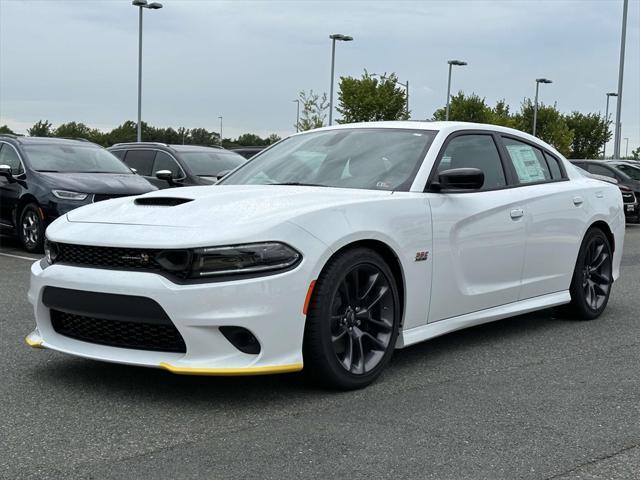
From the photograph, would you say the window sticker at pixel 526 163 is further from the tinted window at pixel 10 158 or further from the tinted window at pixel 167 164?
the tinted window at pixel 167 164

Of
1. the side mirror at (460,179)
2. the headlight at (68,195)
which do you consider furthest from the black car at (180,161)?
the side mirror at (460,179)

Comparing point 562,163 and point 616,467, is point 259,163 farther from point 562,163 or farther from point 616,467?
point 616,467

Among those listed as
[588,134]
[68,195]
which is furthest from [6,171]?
[588,134]

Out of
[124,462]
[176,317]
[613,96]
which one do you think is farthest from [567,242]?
[613,96]

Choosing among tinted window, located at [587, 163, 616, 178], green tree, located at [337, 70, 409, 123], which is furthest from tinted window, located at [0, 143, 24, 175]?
green tree, located at [337, 70, 409, 123]

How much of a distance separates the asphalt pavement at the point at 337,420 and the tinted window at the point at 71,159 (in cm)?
700

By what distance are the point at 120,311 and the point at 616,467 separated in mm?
2264

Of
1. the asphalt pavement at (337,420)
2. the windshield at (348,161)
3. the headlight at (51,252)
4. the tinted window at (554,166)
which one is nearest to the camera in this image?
the asphalt pavement at (337,420)

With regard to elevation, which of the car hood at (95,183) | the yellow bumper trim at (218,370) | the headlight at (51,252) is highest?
the car hood at (95,183)

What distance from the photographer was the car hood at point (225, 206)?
418 centimetres

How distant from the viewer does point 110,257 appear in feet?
13.6

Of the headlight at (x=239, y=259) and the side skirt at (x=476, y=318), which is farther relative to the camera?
the side skirt at (x=476, y=318)

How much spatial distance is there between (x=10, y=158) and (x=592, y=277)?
8.80 metres

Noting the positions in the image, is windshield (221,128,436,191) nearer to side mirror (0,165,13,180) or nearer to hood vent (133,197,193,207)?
hood vent (133,197,193,207)
